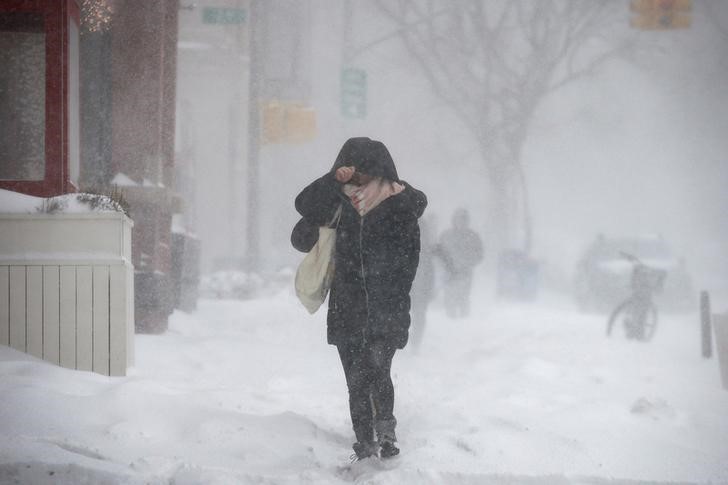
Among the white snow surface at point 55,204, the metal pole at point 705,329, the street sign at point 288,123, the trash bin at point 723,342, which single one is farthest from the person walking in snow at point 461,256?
the white snow surface at point 55,204

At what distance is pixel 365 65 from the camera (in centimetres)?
3688

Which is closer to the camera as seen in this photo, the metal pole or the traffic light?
the metal pole

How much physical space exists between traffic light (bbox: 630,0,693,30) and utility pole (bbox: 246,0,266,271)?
8.30m

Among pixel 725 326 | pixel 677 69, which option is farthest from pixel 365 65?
pixel 725 326

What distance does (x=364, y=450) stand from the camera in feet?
13.6

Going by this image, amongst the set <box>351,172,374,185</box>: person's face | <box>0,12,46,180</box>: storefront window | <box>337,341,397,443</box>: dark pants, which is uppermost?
<box>0,12,46,180</box>: storefront window

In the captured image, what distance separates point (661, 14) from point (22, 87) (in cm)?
1110

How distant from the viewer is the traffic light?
44.7ft

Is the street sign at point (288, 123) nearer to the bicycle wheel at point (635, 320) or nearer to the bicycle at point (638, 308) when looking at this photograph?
the bicycle at point (638, 308)

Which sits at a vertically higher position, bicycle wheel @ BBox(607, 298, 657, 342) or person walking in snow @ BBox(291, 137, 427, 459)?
person walking in snow @ BBox(291, 137, 427, 459)

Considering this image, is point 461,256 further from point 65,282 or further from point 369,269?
point 369,269

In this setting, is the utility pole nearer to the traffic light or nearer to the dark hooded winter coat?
the traffic light

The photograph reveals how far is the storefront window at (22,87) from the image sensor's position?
650 cm

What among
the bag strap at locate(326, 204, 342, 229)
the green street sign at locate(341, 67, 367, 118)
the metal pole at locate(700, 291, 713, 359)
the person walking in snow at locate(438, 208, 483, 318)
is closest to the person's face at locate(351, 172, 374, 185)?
the bag strap at locate(326, 204, 342, 229)
